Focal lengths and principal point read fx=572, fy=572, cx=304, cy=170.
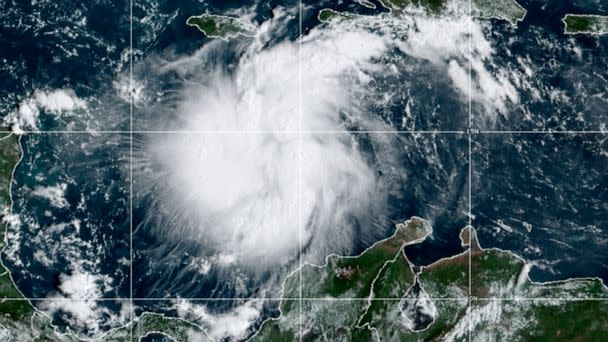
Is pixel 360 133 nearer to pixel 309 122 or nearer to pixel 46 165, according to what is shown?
pixel 309 122

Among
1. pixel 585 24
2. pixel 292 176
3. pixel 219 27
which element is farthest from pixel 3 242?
pixel 585 24

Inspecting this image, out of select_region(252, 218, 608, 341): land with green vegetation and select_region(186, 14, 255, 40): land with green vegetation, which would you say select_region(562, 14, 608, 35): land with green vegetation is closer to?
select_region(252, 218, 608, 341): land with green vegetation

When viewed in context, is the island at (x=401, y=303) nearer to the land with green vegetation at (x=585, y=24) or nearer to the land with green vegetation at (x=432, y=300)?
the land with green vegetation at (x=432, y=300)

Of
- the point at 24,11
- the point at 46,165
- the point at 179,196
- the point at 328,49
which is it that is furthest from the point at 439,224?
the point at 24,11

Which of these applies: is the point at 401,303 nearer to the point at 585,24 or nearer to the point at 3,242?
the point at 585,24

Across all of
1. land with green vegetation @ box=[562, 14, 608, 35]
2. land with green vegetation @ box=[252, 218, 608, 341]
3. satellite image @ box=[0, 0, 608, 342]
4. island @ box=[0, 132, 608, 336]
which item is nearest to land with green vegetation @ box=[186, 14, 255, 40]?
satellite image @ box=[0, 0, 608, 342]
